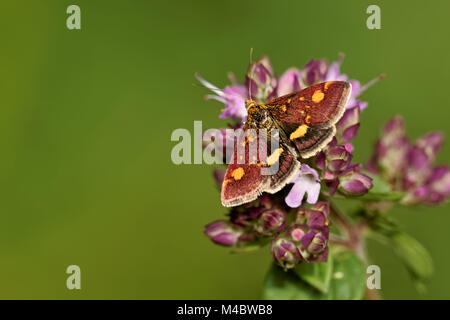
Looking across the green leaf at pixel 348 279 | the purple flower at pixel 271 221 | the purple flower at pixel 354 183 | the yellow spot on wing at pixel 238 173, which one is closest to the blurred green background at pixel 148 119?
the green leaf at pixel 348 279

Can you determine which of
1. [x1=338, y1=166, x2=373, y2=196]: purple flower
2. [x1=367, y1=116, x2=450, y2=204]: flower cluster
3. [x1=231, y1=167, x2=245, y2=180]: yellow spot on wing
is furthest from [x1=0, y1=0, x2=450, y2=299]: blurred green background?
[x1=231, y1=167, x2=245, y2=180]: yellow spot on wing

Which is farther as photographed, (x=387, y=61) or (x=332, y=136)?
(x=387, y=61)

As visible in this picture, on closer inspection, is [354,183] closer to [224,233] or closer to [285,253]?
[285,253]

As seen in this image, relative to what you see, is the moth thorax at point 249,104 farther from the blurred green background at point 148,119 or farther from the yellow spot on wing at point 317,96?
the blurred green background at point 148,119

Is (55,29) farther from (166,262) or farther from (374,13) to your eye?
(374,13)

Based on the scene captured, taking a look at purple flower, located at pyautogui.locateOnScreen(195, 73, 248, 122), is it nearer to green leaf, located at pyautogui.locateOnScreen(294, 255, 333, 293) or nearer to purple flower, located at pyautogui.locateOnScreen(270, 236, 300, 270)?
purple flower, located at pyautogui.locateOnScreen(270, 236, 300, 270)

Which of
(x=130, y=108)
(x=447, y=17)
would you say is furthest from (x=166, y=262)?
(x=447, y=17)

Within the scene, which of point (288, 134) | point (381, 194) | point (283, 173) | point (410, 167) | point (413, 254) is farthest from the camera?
point (410, 167)

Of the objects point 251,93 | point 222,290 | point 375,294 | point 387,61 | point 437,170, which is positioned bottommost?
point 222,290

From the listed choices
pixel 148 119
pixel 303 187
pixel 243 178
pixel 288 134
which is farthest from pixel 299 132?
pixel 148 119
